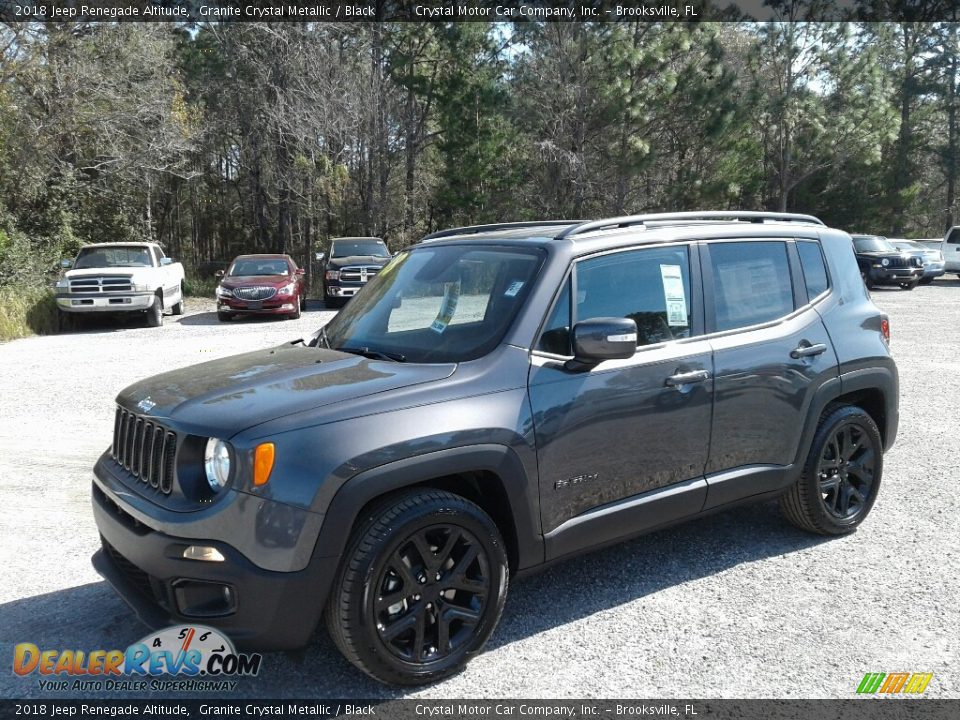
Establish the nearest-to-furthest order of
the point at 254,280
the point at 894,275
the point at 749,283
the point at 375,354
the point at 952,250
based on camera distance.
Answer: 1. the point at 375,354
2. the point at 749,283
3. the point at 254,280
4. the point at 894,275
5. the point at 952,250

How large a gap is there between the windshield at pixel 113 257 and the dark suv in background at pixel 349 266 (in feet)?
15.4

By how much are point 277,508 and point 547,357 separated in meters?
1.36

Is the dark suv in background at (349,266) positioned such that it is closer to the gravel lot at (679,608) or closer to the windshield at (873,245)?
the gravel lot at (679,608)

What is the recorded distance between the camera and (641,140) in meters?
26.7

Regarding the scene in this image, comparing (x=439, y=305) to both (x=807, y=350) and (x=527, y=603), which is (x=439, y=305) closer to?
(x=527, y=603)

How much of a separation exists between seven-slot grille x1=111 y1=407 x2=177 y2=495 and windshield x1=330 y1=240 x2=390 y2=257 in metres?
18.1

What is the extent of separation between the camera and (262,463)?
9.53 ft

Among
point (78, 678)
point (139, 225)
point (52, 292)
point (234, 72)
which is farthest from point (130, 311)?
point (234, 72)

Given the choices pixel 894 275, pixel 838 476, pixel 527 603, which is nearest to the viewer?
pixel 527 603

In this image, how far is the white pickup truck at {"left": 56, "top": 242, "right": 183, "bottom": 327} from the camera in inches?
647

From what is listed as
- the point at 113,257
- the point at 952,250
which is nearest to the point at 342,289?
the point at 113,257

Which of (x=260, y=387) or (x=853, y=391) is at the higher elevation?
(x=260, y=387)

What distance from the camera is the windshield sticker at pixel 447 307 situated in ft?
12.8

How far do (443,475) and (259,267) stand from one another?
1699 centimetres
